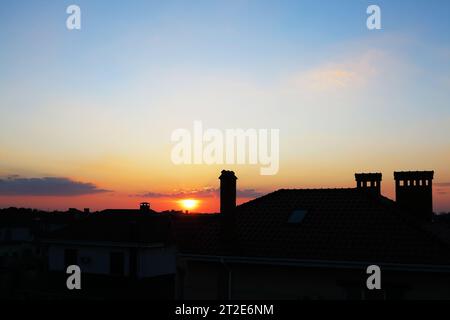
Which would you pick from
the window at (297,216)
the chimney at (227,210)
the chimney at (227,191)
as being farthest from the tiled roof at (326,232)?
the chimney at (227,191)

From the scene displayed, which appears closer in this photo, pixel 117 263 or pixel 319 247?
pixel 319 247

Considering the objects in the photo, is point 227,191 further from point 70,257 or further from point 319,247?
point 70,257

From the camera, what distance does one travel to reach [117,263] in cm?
3453

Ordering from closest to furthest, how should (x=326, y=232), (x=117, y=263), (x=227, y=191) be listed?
(x=326, y=232) < (x=227, y=191) < (x=117, y=263)

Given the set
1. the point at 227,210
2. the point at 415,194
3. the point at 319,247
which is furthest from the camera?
the point at 415,194

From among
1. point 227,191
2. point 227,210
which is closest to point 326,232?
point 227,210

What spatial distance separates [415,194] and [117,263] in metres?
20.0

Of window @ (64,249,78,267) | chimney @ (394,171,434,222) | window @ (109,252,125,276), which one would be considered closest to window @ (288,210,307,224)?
chimney @ (394,171,434,222)

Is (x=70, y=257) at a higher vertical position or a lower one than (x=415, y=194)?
lower

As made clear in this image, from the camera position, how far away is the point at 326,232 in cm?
2009

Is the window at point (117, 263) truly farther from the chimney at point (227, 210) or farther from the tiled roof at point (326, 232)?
the chimney at point (227, 210)

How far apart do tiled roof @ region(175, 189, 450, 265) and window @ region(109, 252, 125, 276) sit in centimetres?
1248

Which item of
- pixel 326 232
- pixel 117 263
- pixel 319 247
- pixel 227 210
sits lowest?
pixel 117 263
